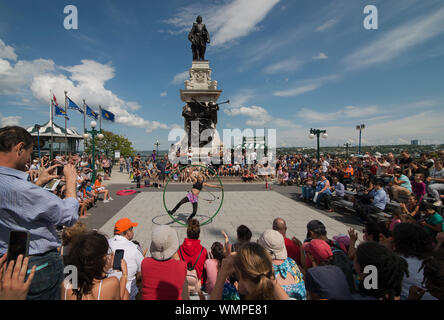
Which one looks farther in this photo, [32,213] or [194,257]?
[194,257]

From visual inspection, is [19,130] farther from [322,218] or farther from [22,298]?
[322,218]

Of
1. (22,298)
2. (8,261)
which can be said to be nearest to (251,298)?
(22,298)

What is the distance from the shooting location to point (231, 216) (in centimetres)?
856

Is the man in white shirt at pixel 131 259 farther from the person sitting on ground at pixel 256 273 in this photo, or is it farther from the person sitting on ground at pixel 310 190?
the person sitting on ground at pixel 310 190

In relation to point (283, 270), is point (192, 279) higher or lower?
lower

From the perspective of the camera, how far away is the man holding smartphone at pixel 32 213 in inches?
67.6

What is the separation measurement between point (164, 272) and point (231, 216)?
20.6 feet

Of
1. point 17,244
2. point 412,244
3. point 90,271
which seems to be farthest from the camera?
point 412,244

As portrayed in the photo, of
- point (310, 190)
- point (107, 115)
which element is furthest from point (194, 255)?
A: point (107, 115)

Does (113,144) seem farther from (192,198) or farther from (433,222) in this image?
(433,222)

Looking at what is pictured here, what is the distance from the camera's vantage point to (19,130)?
6.31 ft

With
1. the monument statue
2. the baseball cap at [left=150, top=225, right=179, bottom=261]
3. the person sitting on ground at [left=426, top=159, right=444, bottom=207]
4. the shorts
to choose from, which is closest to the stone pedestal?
the monument statue

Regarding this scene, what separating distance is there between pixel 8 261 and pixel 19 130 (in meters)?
1.14

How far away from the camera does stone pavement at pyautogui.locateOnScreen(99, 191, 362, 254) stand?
671 cm
